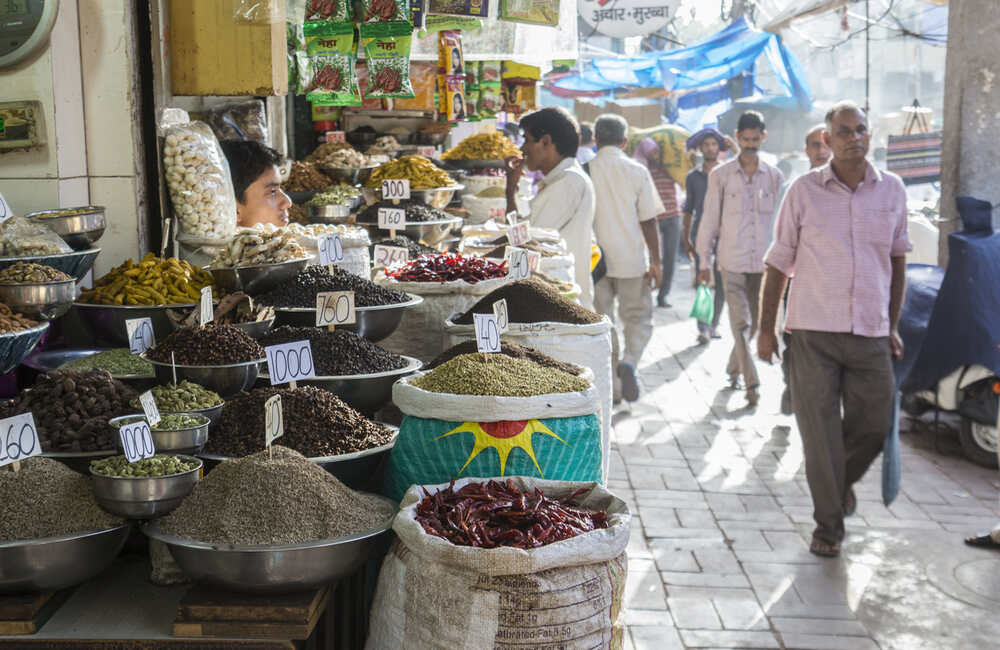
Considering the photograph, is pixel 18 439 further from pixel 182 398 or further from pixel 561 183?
pixel 561 183

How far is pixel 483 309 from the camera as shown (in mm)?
3529

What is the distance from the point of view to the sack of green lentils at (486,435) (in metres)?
2.42

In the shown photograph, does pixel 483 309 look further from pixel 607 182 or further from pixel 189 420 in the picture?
pixel 607 182

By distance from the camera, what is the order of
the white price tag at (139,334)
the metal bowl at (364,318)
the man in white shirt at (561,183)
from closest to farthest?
the white price tag at (139,334), the metal bowl at (364,318), the man in white shirt at (561,183)

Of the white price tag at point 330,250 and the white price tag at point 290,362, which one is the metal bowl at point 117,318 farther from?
the white price tag at point 290,362

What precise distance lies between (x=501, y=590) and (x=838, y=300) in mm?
2760

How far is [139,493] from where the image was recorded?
1905 mm

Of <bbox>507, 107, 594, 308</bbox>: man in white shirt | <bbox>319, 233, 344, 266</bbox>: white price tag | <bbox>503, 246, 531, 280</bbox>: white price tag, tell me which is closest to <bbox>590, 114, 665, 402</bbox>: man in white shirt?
<bbox>507, 107, 594, 308</bbox>: man in white shirt

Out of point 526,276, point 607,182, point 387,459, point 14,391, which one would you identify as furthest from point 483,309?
point 607,182

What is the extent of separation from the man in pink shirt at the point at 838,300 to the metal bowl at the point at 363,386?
6.97 feet

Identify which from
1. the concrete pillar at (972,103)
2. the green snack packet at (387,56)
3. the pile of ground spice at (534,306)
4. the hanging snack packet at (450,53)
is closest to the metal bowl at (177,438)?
the pile of ground spice at (534,306)

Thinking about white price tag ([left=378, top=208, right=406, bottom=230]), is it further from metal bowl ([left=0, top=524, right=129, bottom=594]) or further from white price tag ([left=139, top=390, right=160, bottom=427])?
metal bowl ([left=0, top=524, right=129, bottom=594])

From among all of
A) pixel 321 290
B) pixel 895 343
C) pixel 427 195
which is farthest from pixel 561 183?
pixel 321 290

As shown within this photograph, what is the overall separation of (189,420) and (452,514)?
60 centimetres
